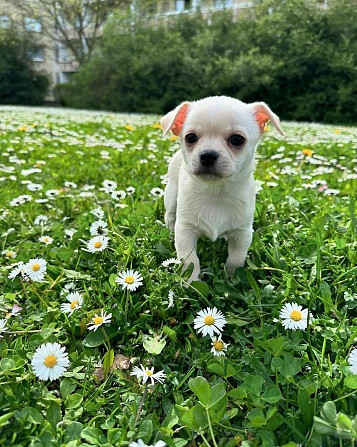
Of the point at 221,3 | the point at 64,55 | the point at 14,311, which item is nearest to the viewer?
the point at 14,311

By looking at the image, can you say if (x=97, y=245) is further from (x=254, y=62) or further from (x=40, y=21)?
(x=40, y=21)

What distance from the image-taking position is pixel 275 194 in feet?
10.6

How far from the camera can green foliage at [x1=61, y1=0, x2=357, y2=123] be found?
16266 millimetres

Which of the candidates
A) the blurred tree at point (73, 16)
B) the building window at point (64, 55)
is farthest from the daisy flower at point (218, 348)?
the building window at point (64, 55)

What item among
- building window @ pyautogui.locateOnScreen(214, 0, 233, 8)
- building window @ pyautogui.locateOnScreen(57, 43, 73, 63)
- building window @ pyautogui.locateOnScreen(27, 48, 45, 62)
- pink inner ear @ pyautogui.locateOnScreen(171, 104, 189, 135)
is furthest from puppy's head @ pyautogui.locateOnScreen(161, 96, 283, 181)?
building window @ pyautogui.locateOnScreen(57, 43, 73, 63)

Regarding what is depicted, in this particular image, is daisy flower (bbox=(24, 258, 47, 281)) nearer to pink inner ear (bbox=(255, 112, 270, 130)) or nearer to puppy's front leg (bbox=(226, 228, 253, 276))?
puppy's front leg (bbox=(226, 228, 253, 276))

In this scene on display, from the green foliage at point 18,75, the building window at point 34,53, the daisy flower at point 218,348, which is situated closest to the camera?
the daisy flower at point 218,348

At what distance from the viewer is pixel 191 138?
206 centimetres

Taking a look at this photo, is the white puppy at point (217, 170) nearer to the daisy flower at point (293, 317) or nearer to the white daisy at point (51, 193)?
the daisy flower at point (293, 317)

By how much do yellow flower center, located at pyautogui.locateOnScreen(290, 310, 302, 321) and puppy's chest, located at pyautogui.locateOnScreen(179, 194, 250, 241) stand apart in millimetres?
594

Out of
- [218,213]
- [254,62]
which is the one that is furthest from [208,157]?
[254,62]

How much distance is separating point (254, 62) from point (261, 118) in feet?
51.5

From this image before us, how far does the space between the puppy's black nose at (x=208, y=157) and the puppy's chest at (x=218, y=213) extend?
275 millimetres

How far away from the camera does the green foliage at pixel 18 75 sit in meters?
24.1
